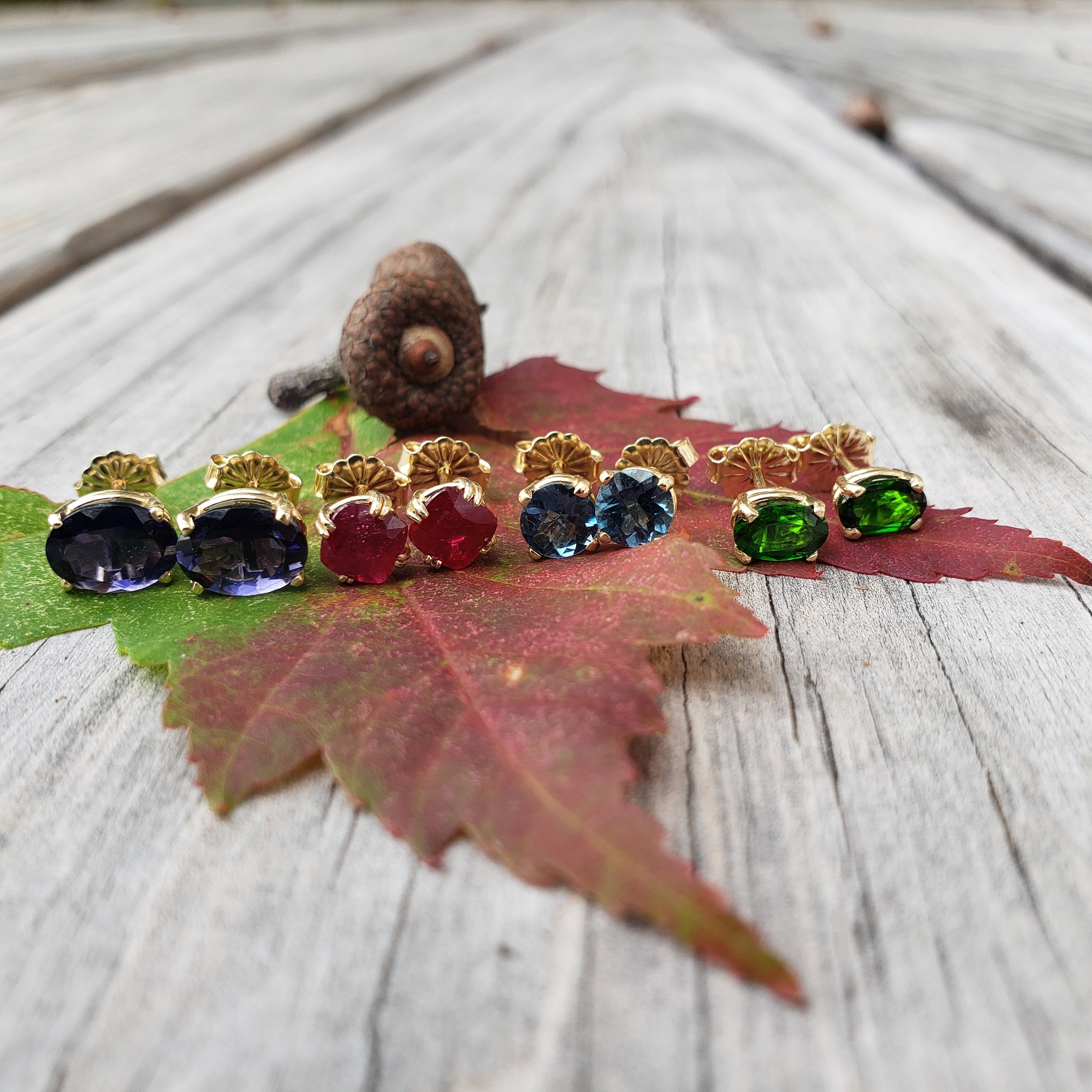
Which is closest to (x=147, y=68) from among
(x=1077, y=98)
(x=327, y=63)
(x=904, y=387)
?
(x=327, y=63)

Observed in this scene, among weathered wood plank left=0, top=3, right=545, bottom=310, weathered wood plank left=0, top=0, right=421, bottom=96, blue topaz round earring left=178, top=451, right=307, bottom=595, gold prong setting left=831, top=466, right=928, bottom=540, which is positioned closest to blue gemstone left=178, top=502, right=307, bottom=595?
blue topaz round earring left=178, top=451, right=307, bottom=595

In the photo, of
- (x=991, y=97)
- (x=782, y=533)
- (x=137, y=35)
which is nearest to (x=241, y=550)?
(x=782, y=533)

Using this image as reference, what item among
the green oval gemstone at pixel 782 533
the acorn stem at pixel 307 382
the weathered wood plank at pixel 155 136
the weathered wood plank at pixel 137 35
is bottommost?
the weathered wood plank at pixel 137 35

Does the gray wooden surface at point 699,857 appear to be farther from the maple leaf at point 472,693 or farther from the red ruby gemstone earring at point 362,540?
the red ruby gemstone earring at point 362,540

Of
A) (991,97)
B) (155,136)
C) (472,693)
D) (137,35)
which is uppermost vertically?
(472,693)

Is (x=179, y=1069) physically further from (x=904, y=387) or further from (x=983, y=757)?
(x=904, y=387)

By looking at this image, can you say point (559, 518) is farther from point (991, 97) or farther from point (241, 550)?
point (991, 97)

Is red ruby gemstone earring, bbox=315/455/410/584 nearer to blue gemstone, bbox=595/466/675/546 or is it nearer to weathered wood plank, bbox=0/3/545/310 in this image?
blue gemstone, bbox=595/466/675/546

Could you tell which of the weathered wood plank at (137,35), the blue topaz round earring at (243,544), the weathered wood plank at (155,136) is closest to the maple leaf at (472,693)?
the blue topaz round earring at (243,544)
